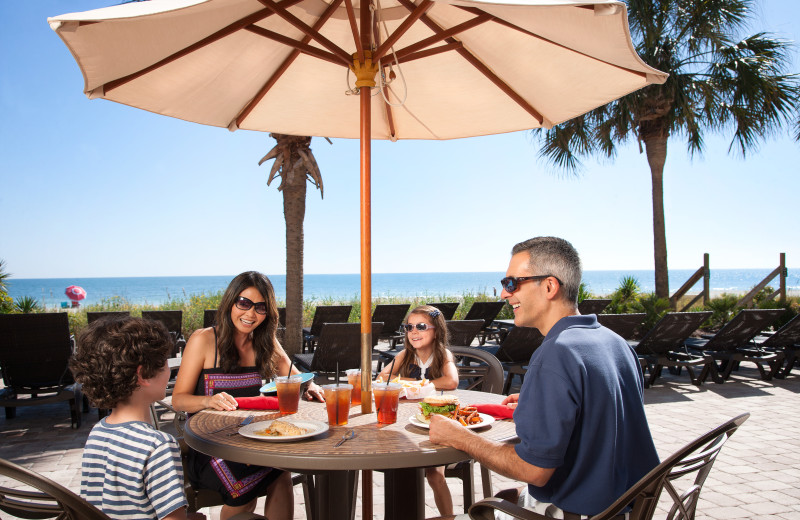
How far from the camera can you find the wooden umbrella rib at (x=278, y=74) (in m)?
2.80

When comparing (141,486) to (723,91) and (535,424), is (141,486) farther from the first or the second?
(723,91)

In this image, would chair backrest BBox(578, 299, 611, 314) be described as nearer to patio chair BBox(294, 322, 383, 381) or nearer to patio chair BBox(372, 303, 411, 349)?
patio chair BBox(372, 303, 411, 349)

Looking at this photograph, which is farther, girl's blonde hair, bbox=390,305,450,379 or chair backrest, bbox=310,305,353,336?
chair backrest, bbox=310,305,353,336

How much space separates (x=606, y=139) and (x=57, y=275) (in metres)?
134

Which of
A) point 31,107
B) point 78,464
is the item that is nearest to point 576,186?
point 31,107

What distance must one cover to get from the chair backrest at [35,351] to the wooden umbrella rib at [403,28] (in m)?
4.60

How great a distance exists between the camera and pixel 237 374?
9.34 feet

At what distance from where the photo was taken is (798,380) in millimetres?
7918

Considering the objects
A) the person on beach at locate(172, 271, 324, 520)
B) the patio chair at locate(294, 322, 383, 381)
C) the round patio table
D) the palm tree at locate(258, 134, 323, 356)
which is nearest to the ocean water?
the palm tree at locate(258, 134, 323, 356)

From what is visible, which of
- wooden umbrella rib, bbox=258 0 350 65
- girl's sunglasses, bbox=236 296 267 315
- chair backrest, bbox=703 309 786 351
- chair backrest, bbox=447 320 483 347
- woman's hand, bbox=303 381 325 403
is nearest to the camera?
wooden umbrella rib, bbox=258 0 350 65

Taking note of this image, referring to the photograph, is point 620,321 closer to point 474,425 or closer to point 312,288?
point 474,425

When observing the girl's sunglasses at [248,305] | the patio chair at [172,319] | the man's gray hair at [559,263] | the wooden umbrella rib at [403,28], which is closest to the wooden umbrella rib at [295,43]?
the wooden umbrella rib at [403,28]

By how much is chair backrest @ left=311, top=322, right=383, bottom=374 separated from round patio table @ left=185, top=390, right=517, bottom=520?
3446mm

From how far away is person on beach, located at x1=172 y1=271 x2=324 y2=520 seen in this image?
2.49m
